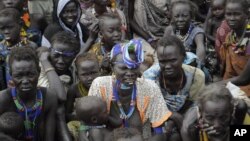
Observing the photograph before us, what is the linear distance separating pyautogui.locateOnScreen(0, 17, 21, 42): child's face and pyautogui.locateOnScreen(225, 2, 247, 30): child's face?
6.18 feet

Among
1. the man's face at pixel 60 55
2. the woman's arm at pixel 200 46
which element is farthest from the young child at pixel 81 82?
the woman's arm at pixel 200 46

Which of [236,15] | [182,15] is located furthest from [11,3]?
[236,15]

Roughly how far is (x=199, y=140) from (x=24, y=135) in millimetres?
1300

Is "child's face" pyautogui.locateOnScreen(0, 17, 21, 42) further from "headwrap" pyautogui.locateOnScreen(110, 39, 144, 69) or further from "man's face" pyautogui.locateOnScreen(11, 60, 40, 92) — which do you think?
"headwrap" pyautogui.locateOnScreen(110, 39, 144, 69)

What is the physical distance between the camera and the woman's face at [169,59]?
493 cm

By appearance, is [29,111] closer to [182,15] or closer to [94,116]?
[94,116]

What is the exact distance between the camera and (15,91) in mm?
4691

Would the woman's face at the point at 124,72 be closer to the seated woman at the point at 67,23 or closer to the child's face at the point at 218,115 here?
the child's face at the point at 218,115

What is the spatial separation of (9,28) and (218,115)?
2.25 metres

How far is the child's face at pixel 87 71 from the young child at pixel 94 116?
21.6 inches

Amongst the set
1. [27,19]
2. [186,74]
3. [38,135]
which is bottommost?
[38,135]

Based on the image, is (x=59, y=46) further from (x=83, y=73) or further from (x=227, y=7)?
(x=227, y=7)

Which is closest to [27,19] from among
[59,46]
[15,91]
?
[59,46]

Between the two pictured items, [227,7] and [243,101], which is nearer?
[243,101]
